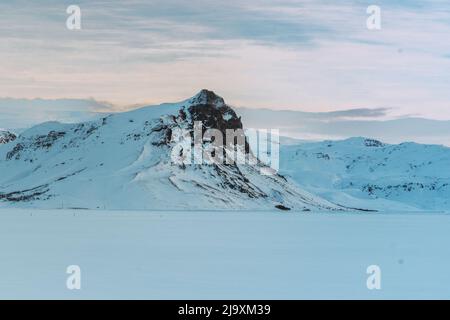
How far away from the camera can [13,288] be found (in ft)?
185

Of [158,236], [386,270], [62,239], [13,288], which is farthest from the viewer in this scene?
[158,236]

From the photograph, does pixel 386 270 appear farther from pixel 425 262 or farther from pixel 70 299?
pixel 70 299
